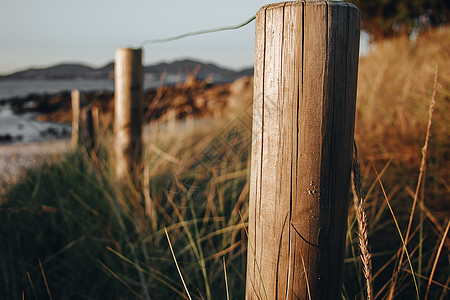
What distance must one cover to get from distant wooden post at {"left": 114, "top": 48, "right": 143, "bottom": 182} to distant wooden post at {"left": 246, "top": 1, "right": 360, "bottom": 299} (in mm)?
2101

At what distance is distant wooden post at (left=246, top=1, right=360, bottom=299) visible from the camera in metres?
0.88

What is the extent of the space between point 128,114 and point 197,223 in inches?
44.1

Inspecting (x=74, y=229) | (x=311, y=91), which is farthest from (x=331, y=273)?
(x=74, y=229)

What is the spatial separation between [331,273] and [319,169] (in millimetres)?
320

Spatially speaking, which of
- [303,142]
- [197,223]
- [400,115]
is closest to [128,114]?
A: [197,223]

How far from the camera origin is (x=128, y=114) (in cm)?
296

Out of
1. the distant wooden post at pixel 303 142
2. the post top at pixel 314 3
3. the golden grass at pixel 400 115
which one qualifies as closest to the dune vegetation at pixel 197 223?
the golden grass at pixel 400 115

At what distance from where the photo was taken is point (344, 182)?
3.20ft

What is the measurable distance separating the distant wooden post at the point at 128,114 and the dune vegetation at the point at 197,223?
0.20m

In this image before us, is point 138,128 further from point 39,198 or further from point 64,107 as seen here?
point 64,107

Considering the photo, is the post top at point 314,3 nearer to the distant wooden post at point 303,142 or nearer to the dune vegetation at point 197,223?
the distant wooden post at point 303,142

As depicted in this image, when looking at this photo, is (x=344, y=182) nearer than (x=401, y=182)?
Yes

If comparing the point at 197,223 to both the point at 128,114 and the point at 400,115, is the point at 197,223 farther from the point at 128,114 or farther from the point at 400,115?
the point at 400,115

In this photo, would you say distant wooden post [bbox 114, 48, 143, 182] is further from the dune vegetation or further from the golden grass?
the golden grass
